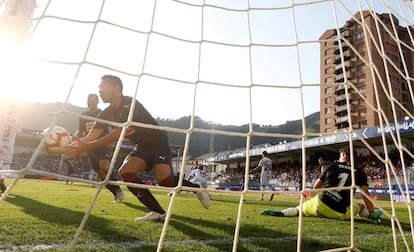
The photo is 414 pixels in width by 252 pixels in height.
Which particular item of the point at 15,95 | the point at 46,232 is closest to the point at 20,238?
the point at 46,232

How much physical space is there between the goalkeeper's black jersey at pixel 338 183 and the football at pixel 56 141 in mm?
3031

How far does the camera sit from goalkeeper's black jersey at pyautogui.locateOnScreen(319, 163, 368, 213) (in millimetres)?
4270

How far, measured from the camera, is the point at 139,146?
3.45 m

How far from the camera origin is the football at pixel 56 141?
331 cm

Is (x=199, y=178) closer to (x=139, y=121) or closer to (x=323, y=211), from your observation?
(x=323, y=211)

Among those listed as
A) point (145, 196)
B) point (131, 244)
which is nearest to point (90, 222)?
point (145, 196)

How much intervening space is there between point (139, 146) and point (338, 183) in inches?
97.0

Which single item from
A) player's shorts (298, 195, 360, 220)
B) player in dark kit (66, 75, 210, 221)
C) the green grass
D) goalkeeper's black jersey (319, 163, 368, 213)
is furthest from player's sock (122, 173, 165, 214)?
goalkeeper's black jersey (319, 163, 368, 213)

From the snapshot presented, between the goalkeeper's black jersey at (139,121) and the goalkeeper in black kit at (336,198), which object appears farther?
the goalkeeper in black kit at (336,198)

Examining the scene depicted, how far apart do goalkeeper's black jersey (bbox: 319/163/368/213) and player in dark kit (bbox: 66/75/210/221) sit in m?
1.93

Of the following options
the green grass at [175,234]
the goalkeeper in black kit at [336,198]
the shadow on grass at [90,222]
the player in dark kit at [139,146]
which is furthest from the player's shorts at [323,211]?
the shadow on grass at [90,222]

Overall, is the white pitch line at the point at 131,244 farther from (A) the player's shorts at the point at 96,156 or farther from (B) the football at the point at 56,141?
(A) the player's shorts at the point at 96,156

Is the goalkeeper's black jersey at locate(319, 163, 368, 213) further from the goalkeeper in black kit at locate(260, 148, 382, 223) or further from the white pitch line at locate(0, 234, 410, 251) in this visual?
the white pitch line at locate(0, 234, 410, 251)

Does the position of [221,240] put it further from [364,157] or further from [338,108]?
[338,108]
